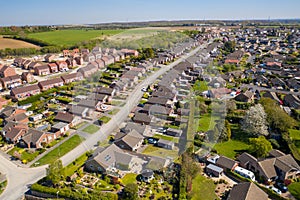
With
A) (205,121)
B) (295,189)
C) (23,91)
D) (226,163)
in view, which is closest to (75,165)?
(226,163)

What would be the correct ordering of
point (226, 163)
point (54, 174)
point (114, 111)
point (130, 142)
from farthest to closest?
point (130, 142), point (226, 163), point (54, 174), point (114, 111)

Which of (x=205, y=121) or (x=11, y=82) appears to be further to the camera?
(x=11, y=82)

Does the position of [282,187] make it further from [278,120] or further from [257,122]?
[278,120]

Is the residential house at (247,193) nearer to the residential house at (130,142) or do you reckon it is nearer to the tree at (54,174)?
the residential house at (130,142)

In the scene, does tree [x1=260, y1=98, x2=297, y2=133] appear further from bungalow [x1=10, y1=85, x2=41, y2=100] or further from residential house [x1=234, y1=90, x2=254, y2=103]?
bungalow [x1=10, y1=85, x2=41, y2=100]

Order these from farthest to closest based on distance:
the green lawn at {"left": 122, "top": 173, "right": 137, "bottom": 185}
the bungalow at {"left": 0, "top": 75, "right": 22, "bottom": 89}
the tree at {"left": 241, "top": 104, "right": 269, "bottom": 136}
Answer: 1. the bungalow at {"left": 0, "top": 75, "right": 22, "bottom": 89}
2. the tree at {"left": 241, "top": 104, "right": 269, "bottom": 136}
3. the green lawn at {"left": 122, "top": 173, "right": 137, "bottom": 185}

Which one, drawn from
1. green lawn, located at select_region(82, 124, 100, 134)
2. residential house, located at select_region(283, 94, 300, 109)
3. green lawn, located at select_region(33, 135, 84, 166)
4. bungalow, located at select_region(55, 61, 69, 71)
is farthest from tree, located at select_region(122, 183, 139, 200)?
bungalow, located at select_region(55, 61, 69, 71)
